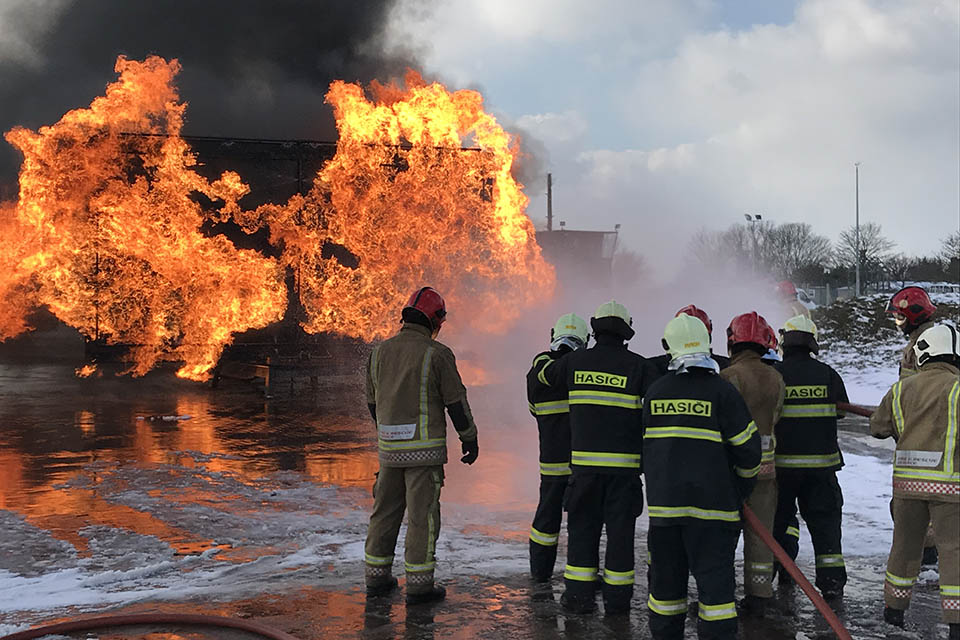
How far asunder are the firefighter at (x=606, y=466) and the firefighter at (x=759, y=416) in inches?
27.9

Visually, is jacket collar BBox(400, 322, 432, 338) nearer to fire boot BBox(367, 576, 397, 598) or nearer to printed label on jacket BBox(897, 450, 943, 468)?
fire boot BBox(367, 576, 397, 598)

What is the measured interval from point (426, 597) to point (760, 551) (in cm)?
207

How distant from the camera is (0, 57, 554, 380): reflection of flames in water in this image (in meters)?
15.3

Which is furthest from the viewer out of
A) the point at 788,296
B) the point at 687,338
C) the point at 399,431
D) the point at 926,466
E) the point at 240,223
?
the point at 240,223

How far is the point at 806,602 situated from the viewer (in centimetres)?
518

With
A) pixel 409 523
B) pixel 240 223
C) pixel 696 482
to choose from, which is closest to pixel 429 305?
pixel 409 523

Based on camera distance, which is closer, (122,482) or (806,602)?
(806,602)

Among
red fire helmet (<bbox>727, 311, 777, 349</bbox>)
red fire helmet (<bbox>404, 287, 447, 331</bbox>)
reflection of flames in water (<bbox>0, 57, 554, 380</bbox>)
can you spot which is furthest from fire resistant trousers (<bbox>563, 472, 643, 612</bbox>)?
reflection of flames in water (<bbox>0, 57, 554, 380</bbox>)

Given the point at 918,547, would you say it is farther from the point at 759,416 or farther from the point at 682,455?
the point at 682,455

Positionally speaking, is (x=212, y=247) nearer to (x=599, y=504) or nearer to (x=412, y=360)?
(x=412, y=360)

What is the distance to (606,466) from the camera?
4.92m

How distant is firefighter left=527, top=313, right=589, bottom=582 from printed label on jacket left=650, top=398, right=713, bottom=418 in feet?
3.78

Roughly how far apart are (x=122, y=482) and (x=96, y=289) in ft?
34.1

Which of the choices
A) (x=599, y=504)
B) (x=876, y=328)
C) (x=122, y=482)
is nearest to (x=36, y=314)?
(x=122, y=482)
